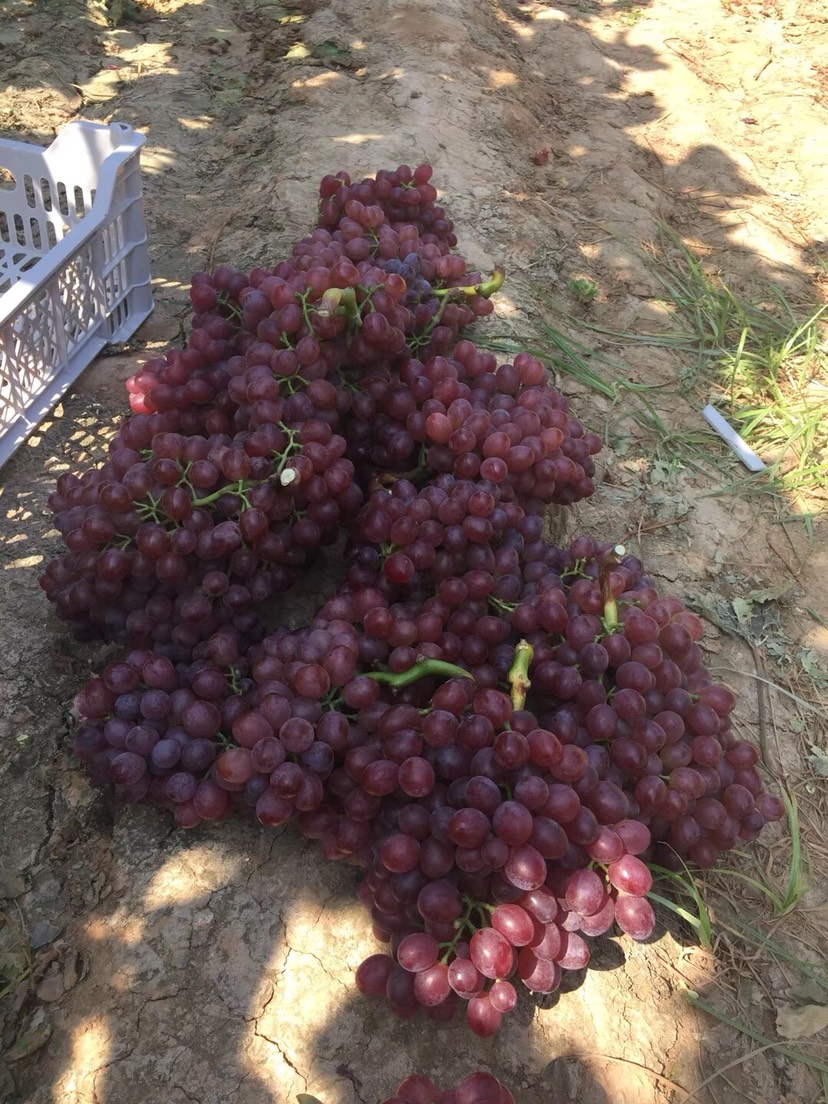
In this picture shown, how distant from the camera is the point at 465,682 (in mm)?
1665

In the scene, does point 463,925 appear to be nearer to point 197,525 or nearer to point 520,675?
point 520,675

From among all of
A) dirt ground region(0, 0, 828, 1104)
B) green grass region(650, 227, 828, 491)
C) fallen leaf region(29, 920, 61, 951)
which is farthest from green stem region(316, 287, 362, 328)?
green grass region(650, 227, 828, 491)

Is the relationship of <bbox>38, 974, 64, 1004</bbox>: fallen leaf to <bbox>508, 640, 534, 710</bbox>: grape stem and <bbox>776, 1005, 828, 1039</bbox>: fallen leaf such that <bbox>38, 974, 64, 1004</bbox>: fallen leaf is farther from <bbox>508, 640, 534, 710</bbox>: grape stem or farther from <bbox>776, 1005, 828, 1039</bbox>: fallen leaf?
<bbox>776, 1005, 828, 1039</bbox>: fallen leaf

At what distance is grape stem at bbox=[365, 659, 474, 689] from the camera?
172 cm

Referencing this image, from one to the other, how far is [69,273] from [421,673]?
6.43ft

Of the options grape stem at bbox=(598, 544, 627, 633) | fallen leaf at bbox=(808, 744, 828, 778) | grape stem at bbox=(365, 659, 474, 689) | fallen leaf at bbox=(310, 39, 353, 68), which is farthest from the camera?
fallen leaf at bbox=(310, 39, 353, 68)

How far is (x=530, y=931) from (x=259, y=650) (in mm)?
849

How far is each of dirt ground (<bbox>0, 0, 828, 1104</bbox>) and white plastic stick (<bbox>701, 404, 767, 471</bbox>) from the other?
0.16ft

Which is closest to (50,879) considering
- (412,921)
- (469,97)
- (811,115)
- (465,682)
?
(412,921)

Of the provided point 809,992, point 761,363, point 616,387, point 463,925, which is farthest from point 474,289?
point 809,992

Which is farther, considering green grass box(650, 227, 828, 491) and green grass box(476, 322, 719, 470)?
green grass box(650, 227, 828, 491)

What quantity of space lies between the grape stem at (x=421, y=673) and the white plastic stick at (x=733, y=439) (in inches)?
78.4

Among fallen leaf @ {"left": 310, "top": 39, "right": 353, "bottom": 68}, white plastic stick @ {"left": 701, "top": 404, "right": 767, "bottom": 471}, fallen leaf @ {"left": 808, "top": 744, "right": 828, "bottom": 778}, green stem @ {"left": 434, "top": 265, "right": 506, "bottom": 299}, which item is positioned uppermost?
fallen leaf @ {"left": 310, "top": 39, "right": 353, "bottom": 68}

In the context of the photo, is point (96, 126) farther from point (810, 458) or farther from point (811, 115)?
point (811, 115)
